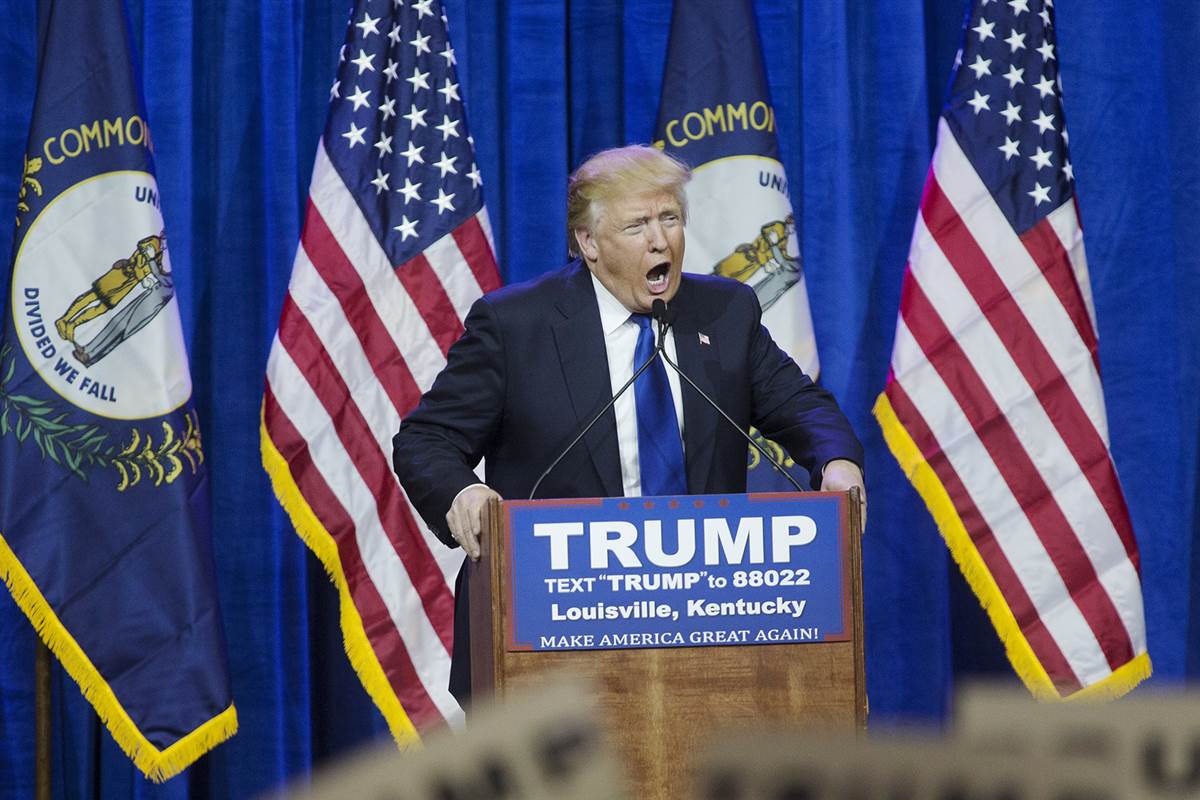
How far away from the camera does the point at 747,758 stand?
756mm

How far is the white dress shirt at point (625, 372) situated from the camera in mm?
2629

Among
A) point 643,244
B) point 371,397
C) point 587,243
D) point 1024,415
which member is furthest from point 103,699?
point 1024,415

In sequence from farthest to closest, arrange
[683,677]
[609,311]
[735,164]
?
[735,164] → [609,311] → [683,677]

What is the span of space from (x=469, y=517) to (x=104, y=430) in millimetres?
1784

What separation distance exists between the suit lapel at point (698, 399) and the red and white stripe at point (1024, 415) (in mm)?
1415

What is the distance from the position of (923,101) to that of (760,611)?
8.63 feet

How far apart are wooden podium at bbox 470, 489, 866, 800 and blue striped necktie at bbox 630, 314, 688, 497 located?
1.46 ft

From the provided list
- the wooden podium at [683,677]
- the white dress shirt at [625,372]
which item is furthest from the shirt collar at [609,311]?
the wooden podium at [683,677]

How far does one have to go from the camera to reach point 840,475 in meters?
2.46

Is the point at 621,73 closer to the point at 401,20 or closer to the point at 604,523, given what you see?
the point at 401,20

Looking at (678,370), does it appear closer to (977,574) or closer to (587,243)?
(587,243)

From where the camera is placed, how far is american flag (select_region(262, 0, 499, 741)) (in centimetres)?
387

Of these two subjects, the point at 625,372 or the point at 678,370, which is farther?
the point at 625,372

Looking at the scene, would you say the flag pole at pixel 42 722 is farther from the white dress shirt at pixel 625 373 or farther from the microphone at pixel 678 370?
the microphone at pixel 678 370
